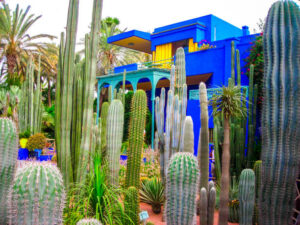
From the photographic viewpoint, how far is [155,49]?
60.6ft

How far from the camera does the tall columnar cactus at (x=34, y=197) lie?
90.1 inches

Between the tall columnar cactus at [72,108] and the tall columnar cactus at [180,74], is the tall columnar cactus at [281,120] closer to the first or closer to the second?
the tall columnar cactus at [72,108]

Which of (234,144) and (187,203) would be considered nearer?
(187,203)

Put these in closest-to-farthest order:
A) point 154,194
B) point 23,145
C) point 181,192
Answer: point 181,192
point 154,194
point 23,145

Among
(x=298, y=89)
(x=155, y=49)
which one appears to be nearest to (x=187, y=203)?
(x=298, y=89)

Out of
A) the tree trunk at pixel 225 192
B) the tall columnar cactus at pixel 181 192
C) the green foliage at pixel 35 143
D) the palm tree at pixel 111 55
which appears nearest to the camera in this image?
the tall columnar cactus at pixel 181 192

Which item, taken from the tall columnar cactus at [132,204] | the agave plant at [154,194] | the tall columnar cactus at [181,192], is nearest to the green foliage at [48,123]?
the agave plant at [154,194]

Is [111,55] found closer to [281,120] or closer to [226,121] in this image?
[226,121]

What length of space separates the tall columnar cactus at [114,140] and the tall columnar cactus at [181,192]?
214 centimetres

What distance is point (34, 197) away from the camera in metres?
2.30

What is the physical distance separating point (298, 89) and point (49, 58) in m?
21.9

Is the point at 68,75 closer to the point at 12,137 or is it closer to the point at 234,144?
the point at 12,137

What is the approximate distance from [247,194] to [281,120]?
1.67 meters

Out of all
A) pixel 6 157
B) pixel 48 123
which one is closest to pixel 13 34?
pixel 48 123
